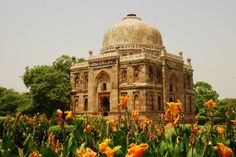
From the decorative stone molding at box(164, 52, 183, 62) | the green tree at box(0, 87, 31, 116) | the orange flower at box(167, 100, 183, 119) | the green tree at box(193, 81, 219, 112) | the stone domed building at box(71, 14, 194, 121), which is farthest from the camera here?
the green tree at box(193, 81, 219, 112)

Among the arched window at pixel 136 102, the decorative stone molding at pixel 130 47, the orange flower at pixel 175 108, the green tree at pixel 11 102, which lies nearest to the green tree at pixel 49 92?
the green tree at pixel 11 102

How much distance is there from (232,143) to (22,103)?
3258cm

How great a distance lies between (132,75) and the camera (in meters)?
29.6

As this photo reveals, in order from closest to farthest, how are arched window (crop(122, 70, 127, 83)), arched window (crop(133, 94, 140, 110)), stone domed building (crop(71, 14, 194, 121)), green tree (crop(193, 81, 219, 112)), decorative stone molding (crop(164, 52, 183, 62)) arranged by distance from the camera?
1. arched window (crop(133, 94, 140, 110))
2. stone domed building (crop(71, 14, 194, 121))
3. arched window (crop(122, 70, 127, 83))
4. decorative stone molding (crop(164, 52, 183, 62))
5. green tree (crop(193, 81, 219, 112))

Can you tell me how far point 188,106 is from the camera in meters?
34.7

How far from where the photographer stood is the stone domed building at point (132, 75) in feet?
96.1

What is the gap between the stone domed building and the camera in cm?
2930

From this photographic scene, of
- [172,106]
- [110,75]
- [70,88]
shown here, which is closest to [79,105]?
[70,88]

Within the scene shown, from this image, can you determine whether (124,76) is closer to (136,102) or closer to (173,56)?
(136,102)

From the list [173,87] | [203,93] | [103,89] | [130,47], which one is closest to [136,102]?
[103,89]

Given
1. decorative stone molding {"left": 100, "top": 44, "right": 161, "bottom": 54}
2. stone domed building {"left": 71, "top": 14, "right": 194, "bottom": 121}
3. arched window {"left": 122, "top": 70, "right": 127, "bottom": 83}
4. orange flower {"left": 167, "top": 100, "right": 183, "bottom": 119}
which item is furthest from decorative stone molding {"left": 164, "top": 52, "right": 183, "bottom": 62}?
orange flower {"left": 167, "top": 100, "right": 183, "bottom": 119}

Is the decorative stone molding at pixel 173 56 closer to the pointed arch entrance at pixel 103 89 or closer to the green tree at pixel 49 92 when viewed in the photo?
the pointed arch entrance at pixel 103 89

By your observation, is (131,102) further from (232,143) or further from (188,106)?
(232,143)

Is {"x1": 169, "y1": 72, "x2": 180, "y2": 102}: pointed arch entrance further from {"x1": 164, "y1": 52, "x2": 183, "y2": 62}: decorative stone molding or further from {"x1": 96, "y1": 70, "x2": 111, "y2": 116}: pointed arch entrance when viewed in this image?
{"x1": 96, "y1": 70, "x2": 111, "y2": 116}: pointed arch entrance
